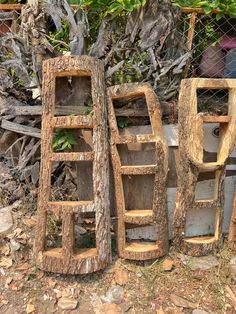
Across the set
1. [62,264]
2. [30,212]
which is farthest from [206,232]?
[30,212]

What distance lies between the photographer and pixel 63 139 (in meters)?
3.04

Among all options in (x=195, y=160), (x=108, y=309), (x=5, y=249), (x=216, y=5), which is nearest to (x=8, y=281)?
(x=5, y=249)

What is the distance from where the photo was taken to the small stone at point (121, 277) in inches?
111

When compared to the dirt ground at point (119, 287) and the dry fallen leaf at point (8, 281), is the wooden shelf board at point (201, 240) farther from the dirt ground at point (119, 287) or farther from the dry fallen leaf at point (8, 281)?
the dry fallen leaf at point (8, 281)

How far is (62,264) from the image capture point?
2.75 m

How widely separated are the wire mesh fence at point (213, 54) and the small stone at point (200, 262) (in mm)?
1511

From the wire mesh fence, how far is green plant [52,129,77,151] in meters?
1.41

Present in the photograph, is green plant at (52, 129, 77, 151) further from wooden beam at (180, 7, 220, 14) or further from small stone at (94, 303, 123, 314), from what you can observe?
wooden beam at (180, 7, 220, 14)

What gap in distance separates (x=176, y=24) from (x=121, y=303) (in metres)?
2.63

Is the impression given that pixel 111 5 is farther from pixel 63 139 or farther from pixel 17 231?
pixel 17 231

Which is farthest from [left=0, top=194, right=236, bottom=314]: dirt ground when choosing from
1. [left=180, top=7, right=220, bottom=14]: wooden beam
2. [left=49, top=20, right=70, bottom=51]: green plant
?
[left=180, top=7, right=220, bottom=14]: wooden beam

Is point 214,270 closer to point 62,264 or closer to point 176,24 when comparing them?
point 62,264

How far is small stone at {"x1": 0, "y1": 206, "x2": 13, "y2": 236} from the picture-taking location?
3.09 meters

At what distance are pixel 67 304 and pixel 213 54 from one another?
2904 mm
